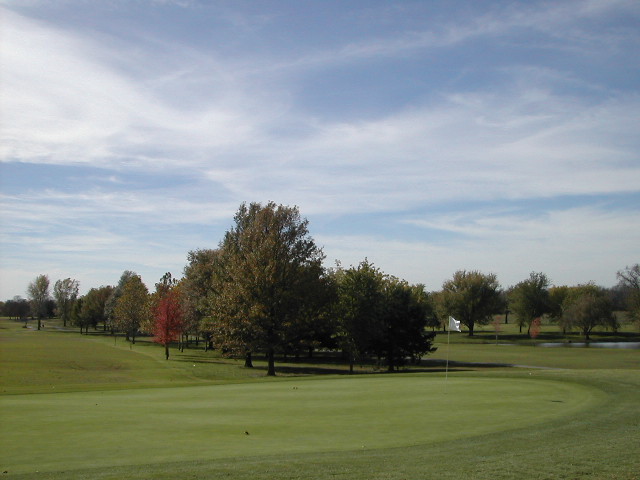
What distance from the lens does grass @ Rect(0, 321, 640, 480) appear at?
10320 millimetres

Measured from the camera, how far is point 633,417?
1511cm

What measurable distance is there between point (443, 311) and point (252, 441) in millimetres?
109721

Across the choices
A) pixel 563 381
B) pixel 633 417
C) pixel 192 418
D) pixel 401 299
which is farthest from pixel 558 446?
pixel 401 299

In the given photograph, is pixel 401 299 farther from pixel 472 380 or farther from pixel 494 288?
pixel 494 288

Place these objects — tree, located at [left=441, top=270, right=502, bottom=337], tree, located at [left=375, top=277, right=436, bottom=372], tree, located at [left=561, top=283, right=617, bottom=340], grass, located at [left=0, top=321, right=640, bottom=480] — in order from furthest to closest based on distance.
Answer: tree, located at [left=441, top=270, right=502, bottom=337], tree, located at [left=561, top=283, right=617, bottom=340], tree, located at [left=375, top=277, right=436, bottom=372], grass, located at [left=0, top=321, right=640, bottom=480]

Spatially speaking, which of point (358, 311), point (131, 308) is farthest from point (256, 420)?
point (131, 308)

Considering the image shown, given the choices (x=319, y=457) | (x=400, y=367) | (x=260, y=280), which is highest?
A: (x=260, y=280)

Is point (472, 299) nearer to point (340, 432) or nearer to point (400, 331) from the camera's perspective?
point (400, 331)

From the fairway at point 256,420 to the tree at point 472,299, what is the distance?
95.5 m

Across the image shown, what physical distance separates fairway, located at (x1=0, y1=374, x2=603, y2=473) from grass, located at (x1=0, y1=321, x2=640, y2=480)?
4cm

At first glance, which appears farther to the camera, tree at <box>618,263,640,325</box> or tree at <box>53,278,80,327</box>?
tree at <box>53,278,80,327</box>

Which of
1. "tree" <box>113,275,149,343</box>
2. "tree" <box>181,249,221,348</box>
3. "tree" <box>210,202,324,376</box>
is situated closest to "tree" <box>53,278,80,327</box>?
"tree" <box>113,275,149,343</box>

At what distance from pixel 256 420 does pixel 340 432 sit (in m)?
2.98

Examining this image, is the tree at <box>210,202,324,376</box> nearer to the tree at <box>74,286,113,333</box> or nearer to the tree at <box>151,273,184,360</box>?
the tree at <box>151,273,184,360</box>
